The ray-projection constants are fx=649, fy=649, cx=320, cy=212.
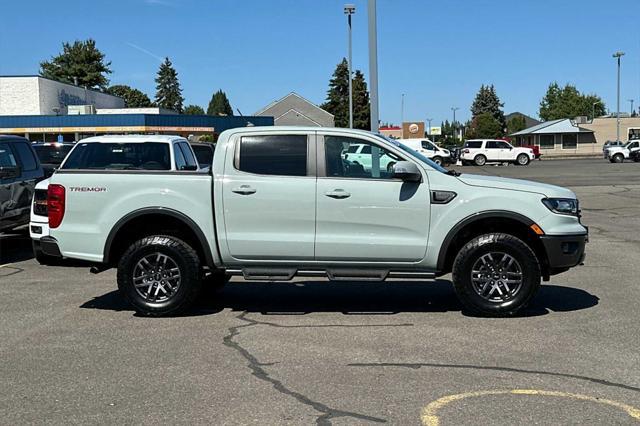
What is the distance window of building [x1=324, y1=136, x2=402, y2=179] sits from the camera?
6852 mm

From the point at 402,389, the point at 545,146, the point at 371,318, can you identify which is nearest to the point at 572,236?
the point at 371,318

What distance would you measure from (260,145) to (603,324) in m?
3.98

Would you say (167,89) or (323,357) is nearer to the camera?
(323,357)

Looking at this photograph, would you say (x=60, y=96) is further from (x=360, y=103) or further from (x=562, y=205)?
(x=562, y=205)

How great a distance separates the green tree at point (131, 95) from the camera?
140125 mm

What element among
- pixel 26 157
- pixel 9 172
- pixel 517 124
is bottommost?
pixel 9 172

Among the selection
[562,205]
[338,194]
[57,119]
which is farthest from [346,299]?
[57,119]

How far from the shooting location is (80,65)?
107375 mm

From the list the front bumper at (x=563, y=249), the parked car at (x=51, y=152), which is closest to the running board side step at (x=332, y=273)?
the front bumper at (x=563, y=249)

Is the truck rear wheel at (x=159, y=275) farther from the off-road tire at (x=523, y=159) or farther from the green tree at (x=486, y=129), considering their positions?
the green tree at (x=486, y=129)

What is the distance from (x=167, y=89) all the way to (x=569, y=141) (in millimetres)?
98958

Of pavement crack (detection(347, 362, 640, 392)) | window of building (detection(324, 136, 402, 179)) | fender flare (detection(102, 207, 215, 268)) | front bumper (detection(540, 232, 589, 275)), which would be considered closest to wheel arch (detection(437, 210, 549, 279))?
front bumper (detection(540, 232, 589, 275))

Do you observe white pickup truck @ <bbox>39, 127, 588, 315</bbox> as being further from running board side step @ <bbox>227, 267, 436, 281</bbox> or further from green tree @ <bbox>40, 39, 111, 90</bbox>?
green tree @ <bbox>40, 39, 111, 90</bbox>

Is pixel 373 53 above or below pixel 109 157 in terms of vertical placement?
above
